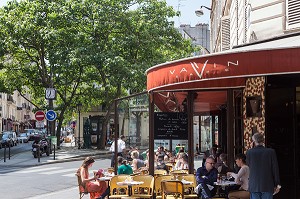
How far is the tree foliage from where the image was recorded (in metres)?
33.8

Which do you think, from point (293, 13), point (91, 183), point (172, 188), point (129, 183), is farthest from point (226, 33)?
point (172, 188)

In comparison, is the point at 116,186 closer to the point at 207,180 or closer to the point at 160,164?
the point at 207,180

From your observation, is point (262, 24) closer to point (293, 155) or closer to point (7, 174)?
point (293, 155)

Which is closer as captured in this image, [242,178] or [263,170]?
[263,170]

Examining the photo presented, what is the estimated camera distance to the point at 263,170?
7.38 meters

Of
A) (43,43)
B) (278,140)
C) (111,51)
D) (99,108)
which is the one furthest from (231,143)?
(99,108)

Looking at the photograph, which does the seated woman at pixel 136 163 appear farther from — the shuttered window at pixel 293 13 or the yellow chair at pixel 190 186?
the shuttered window at pixel 293 13

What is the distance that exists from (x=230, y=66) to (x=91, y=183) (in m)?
5.35

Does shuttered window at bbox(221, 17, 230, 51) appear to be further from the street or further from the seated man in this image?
the seated man

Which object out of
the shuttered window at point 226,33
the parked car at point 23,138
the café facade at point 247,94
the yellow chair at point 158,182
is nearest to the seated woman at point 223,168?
the café facade at point 247,94

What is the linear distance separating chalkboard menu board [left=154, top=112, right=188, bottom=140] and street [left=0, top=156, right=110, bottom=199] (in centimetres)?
404

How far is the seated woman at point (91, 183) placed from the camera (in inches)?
439

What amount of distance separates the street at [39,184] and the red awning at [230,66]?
269 inches

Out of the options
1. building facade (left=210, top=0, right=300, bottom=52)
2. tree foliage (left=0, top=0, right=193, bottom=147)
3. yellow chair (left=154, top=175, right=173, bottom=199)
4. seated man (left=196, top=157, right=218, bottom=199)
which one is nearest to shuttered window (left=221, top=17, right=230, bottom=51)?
building facade (left=210, top=0, right=300, bottom=52)
